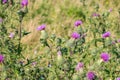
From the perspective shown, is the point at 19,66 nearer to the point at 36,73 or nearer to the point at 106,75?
the point at 36,73

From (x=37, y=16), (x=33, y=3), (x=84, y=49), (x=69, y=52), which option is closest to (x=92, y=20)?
(x=84, y=49)

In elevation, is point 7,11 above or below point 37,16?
above

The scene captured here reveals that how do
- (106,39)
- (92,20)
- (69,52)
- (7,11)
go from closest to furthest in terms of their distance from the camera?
(69,52), (106,39), (7,11), (92,20)

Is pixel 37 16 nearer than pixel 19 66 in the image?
No

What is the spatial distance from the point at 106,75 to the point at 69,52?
0.88 feet

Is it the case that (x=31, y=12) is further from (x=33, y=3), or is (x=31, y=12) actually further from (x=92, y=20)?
(x=92, y=20)

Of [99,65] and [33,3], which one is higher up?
[99,65]

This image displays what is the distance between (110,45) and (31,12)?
8.20 feet

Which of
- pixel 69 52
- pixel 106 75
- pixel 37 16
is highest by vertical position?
pixel 69 52

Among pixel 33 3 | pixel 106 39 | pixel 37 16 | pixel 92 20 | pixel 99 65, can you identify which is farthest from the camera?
pixel 33 3

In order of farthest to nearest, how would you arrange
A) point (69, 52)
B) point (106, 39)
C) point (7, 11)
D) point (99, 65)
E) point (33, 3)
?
1. point (33, 3)
2. point (7, 11)
3. point (106, 39)
4. point (69, 52)
5. point (99, 65)

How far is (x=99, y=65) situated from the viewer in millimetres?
2012

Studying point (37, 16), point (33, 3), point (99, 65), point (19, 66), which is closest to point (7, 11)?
point (19, 66)

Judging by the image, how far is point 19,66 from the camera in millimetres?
2207
